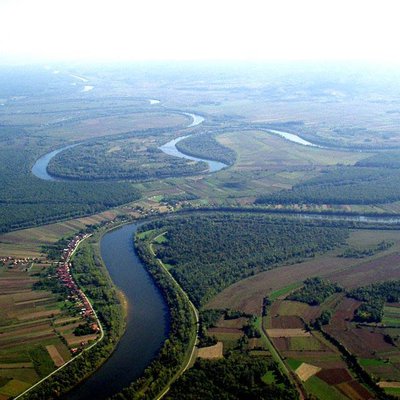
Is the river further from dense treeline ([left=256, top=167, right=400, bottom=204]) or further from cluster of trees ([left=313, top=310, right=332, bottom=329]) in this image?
dense treeline ([left=256, top=167, right=400, bottom=204])

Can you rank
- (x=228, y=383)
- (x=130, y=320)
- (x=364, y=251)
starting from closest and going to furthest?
1. (x=228, y=383)
2. (x=130, y=320)
3. (x=364, y=251)

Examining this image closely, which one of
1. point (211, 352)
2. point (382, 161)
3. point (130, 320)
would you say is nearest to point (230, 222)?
point (130, 320)

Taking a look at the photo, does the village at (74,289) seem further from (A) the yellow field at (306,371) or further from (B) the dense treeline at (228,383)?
(A) the yellow field at (306,371)

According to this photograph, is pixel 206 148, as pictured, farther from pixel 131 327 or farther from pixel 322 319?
pixel 322 319

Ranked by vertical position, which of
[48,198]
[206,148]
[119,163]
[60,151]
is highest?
[206,148]

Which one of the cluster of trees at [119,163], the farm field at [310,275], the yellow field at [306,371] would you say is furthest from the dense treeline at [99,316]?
the cluster of trees at [119,163]

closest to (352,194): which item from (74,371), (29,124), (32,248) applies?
(32,248)
